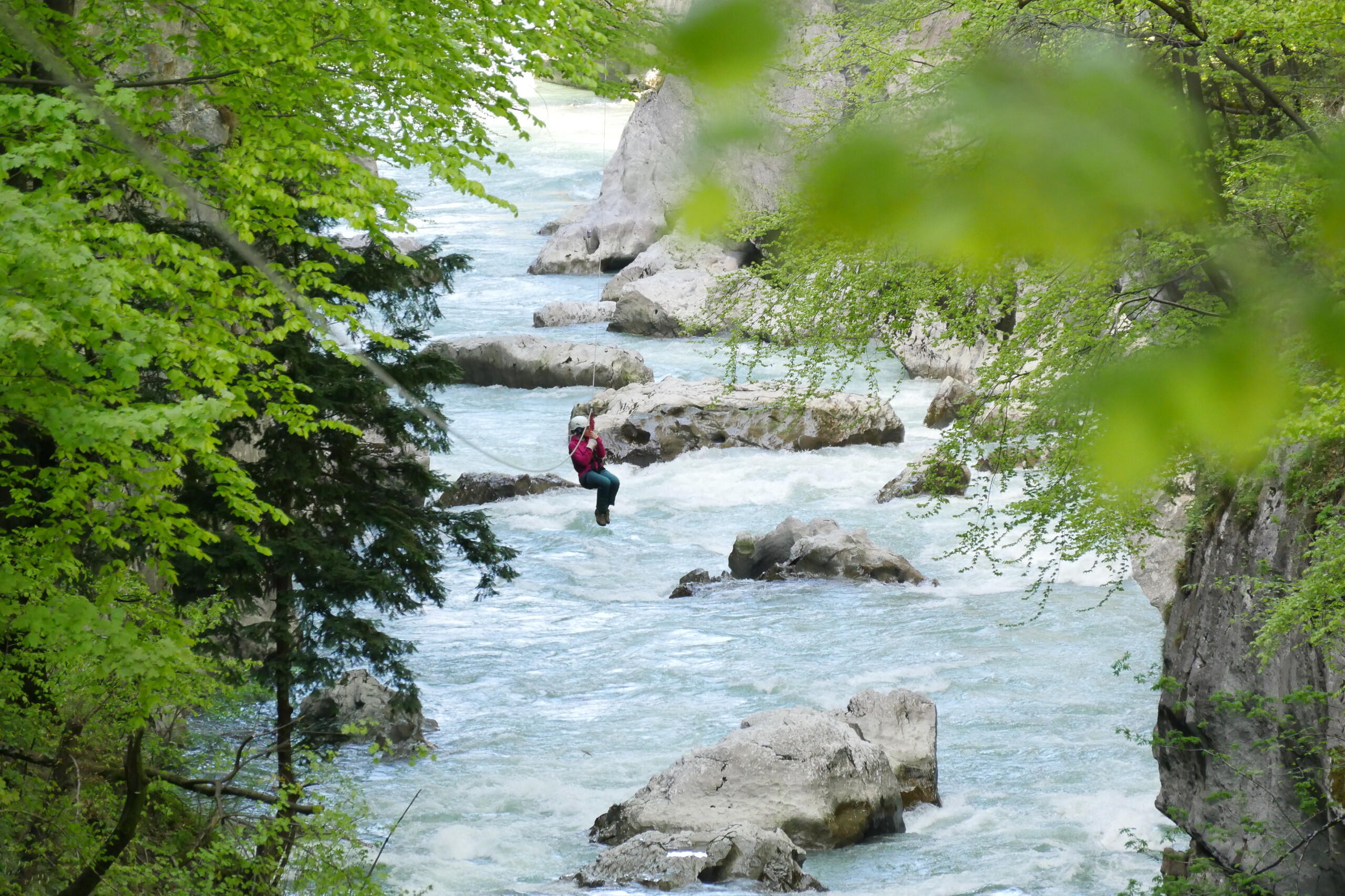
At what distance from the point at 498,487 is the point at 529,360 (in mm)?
5701

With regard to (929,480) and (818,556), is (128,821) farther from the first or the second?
(818,556)

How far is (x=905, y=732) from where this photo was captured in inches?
431

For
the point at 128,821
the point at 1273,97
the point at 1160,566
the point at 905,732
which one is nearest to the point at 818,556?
the point at 1160,566

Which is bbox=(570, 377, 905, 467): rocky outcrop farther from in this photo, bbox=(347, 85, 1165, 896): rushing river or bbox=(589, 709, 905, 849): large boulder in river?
bbox=(589, 709, 905, 849): large boulder in river

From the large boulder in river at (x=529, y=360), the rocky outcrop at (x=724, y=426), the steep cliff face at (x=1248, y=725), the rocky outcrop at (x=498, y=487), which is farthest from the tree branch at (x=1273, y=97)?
the large boulder in river at (x=529, y=360)

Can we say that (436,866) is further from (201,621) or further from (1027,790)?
→ (1027,790)

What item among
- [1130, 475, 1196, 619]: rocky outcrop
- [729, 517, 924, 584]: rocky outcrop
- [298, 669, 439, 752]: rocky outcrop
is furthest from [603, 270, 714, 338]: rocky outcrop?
[298, 669, 439, 752]: rocky outcrop

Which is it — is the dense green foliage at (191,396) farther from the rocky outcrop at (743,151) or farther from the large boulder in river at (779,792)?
the rocky outcrop at (743,151)

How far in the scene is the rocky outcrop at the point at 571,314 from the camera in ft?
93.5

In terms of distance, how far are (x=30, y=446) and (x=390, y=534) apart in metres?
2.83

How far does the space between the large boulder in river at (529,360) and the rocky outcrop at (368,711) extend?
40.7ft

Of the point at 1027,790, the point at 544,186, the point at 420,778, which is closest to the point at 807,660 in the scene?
the point at 1027,790

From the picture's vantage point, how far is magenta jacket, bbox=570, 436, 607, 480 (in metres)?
13.7

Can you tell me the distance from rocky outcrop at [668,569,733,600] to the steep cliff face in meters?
7.90
